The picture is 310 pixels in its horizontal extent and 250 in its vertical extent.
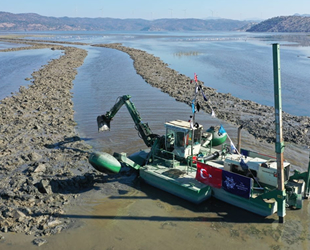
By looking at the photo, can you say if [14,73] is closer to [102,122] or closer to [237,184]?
[102,122]

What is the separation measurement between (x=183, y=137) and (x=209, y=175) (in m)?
2.38

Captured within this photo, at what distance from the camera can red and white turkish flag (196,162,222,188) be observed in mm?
14080

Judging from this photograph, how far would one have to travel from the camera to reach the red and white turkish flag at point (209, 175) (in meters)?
14.1

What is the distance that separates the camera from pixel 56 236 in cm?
1247

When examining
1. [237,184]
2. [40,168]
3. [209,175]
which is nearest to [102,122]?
[40,168]

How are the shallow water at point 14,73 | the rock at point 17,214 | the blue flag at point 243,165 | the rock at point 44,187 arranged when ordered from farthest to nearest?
the shallow water at point 14,73 < the rock at point 44,187 < the blue flag at point 243,165 < the rock at point 17,214

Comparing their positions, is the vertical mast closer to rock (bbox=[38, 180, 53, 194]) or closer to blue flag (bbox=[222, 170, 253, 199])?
blue flag (bbox=[222, 170, 253, 199])

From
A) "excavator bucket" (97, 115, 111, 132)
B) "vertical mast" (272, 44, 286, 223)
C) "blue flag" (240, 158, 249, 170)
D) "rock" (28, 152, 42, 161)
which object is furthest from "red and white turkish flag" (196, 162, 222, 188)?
"rock" (28, 152, 42, 161)

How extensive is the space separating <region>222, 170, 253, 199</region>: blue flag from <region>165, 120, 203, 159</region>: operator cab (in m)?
2.42

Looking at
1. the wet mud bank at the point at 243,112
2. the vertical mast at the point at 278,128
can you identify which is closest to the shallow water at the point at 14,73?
the wet mud bank at the point at 243,112

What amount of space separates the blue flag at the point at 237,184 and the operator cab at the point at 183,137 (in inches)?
95.2

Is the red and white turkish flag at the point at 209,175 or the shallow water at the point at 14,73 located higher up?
the shallow water at the point at 14,73

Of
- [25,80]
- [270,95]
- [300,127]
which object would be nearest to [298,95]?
[270,95]

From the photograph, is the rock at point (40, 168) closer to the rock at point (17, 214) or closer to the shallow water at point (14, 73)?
the rock at point (17, 214)
